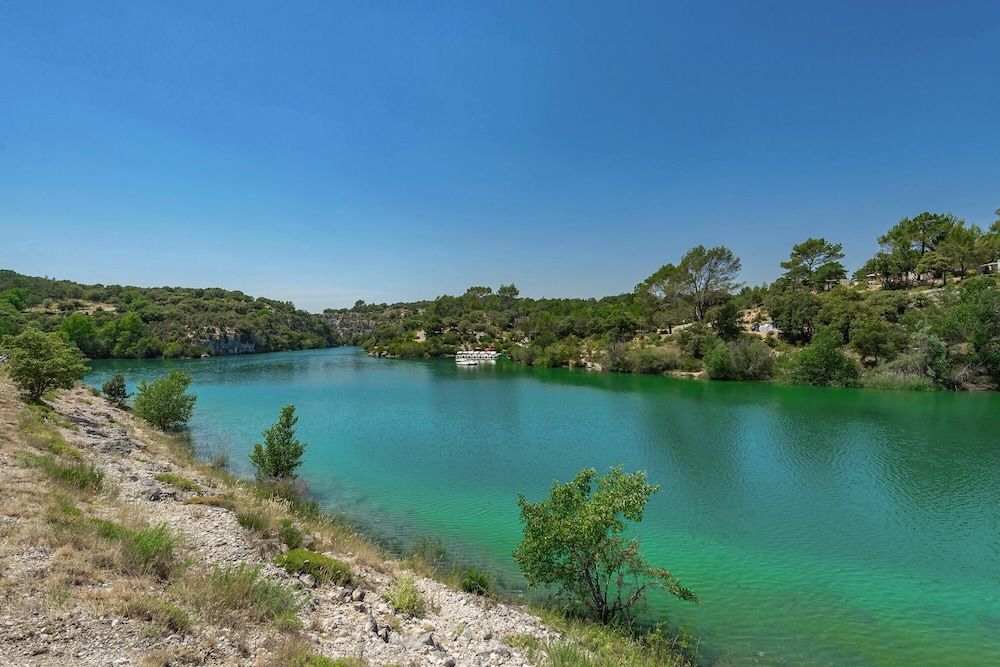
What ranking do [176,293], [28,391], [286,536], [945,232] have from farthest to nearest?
1. [176,293]
2. [945,232]
3. [28,391]
4. [286,536]

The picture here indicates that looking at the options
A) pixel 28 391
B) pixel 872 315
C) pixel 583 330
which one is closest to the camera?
pixel 28 391

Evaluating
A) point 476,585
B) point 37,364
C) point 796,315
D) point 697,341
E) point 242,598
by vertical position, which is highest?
point 796,315

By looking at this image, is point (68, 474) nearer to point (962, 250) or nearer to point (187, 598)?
point (187, 598)

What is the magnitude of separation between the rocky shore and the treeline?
59.5 meters

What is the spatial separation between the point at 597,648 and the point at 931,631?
30.9 feet

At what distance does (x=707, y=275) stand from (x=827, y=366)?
1491 inches

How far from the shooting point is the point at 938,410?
1507 inches

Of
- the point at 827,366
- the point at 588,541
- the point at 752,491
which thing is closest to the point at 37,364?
→ the point at 588,541

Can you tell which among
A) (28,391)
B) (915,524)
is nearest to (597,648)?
(915,524)

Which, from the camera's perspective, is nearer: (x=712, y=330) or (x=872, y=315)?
(x=872, y=315)

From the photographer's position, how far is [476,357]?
10581cm

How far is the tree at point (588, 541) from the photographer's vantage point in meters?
10.2

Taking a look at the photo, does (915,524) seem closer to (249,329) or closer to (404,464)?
(404,464)

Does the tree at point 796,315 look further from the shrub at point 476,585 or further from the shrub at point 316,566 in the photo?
the shrub at point 316,566
